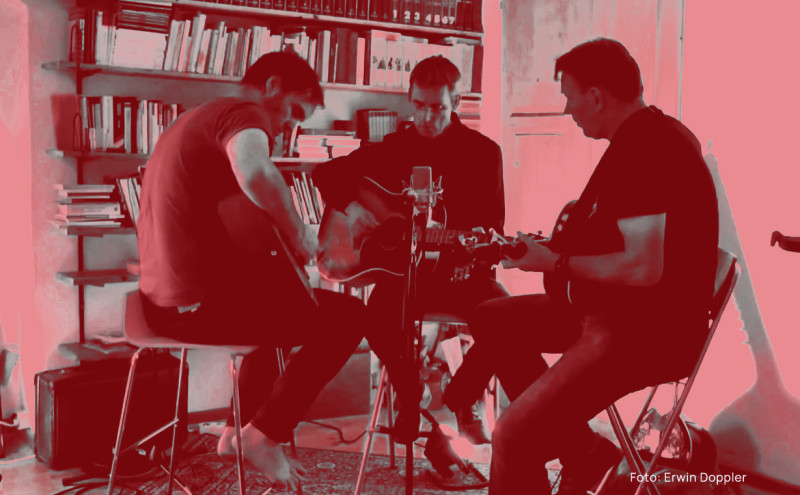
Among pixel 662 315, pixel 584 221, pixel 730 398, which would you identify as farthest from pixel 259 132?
pixel 730 398

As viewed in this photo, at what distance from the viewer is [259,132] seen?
213cm

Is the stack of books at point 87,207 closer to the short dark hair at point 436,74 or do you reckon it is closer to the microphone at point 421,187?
the short dark hair at point 436,74

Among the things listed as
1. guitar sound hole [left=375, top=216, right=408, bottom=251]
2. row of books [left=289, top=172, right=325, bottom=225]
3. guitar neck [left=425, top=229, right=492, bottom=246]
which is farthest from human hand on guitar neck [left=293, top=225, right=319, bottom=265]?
row of books [left=289, top=172, right=325, bottom=225]

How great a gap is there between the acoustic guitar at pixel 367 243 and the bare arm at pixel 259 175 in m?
0.64

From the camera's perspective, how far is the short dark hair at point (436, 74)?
2.88m

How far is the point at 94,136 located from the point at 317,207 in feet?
3.54

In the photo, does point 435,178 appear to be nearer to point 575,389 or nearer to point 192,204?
point 192,204

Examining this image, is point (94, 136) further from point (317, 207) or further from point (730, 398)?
point (730, 398)

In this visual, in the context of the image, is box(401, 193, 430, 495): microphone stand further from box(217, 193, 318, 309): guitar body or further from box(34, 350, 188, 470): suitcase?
box(34, 350, 188, 470): suitcase

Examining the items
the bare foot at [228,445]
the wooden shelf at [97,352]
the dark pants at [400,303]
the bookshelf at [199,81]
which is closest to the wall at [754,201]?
the dark pants at [400,303]

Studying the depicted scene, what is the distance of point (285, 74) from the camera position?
2.39 meters

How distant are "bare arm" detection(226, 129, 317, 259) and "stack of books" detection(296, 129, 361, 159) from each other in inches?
64.7

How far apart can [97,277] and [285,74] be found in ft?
4.68

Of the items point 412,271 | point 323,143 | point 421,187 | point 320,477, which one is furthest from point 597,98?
point 323,143
